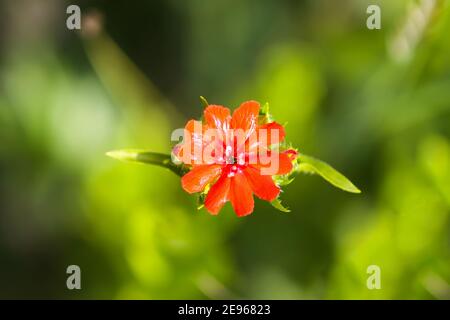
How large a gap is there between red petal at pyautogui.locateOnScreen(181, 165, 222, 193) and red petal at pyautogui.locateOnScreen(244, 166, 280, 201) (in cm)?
3

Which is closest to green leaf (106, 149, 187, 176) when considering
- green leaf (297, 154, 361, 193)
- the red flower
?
the red flower

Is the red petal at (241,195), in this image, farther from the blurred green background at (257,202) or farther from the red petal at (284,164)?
the blurred green background at (257,202)

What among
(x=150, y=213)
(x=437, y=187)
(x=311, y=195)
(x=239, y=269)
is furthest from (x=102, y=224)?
(x=437, y=187)

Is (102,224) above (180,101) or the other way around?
the other way around

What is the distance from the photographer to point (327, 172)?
0.79 meters

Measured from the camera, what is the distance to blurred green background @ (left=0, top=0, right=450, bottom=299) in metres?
1.31

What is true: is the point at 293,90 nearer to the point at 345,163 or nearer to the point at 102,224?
the point at 345,163

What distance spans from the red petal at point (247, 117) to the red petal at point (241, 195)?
0.05 m

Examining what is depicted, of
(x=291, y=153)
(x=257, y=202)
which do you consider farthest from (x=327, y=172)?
(x=257, y=202)

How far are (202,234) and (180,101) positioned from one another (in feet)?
1.87

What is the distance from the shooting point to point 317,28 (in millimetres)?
1724

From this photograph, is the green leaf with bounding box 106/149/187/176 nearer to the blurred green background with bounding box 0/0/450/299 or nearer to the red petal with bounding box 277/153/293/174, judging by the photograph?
the red petal with bounding box 277/153/293/174

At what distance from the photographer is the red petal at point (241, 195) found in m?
0.70

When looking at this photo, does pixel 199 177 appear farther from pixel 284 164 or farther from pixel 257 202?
pixel 257 202
